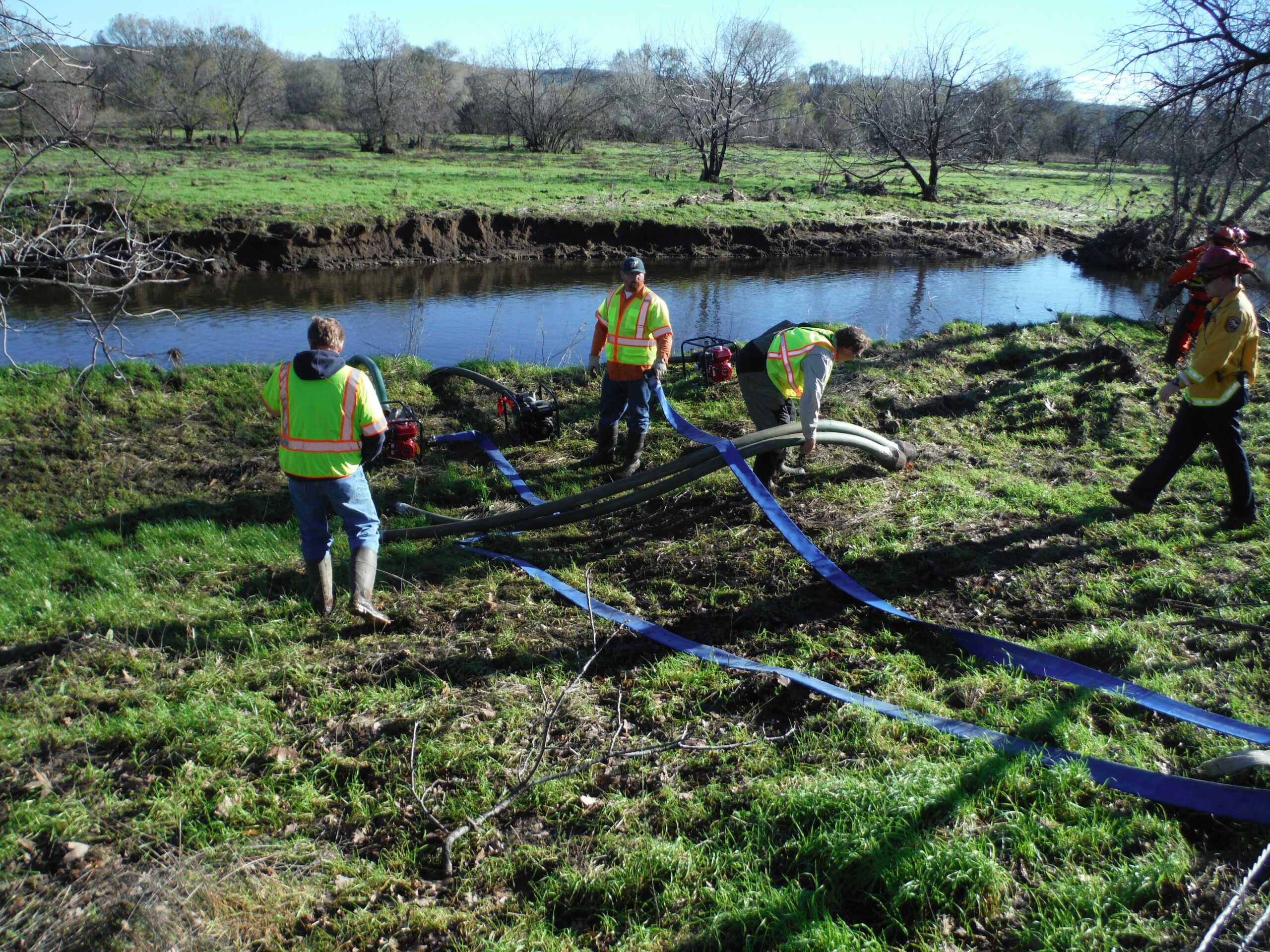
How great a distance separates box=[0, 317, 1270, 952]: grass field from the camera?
2.97 m

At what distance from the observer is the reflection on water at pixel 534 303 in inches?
590

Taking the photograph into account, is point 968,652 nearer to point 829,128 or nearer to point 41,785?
point 41,785

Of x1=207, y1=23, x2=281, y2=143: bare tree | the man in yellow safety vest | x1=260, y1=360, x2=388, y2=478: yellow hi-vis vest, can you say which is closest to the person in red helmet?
the man in yellow safety vest

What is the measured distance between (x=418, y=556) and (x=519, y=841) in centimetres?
326

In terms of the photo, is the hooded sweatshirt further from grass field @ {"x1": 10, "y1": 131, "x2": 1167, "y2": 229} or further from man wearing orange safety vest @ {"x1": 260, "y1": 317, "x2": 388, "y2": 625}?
grass field @ {"x1": 10, "y1": 131, "x2": 1167, "y2": 229}

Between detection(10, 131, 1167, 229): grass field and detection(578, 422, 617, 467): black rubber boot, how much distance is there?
11740 millimetres

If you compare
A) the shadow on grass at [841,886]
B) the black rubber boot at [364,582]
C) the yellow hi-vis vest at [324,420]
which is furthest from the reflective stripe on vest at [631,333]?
the shadow on grass at [841,886]

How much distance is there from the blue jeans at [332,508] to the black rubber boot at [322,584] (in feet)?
0.14

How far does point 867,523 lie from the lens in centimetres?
642

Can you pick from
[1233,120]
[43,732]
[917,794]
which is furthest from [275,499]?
[1233,120]

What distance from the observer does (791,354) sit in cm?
650

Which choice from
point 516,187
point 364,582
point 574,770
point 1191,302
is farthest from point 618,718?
point 516,187

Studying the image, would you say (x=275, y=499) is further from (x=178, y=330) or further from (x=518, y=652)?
(x=178, y=330)

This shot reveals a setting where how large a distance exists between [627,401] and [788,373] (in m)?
1.80
